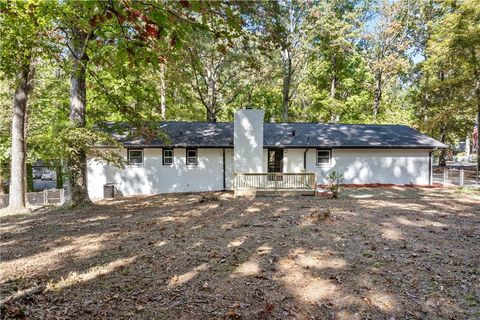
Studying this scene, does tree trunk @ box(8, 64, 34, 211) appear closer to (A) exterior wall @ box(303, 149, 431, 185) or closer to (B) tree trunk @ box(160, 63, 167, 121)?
(B) tree trunk @ box(160, 63, 167, 121)

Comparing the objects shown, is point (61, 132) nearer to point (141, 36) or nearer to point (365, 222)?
point (141, 36)

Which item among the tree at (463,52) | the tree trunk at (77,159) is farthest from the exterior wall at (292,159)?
the tree trunk at (77,159)

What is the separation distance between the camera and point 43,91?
17.8 m

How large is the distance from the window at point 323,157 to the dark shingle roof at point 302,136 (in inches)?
22.5

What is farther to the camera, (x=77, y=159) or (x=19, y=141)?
(x=19, y=141)

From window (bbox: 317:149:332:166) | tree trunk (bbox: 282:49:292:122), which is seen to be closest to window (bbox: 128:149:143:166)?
window (bbox: 317:149:332:166)

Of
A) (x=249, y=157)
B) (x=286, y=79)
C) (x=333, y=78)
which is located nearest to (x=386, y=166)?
(x=249, y=157)

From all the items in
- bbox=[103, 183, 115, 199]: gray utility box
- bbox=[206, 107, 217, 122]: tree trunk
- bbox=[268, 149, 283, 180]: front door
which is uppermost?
bbox=[206, 107, 217, 122]: tree trunk

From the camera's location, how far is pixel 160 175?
16.9m

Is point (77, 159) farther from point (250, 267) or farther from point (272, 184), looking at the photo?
point (250, 267)

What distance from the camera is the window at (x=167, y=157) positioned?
16.9m

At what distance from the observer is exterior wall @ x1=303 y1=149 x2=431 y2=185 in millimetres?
18172

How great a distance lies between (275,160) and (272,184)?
3808 mm

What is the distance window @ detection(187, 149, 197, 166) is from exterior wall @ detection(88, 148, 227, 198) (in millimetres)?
235
